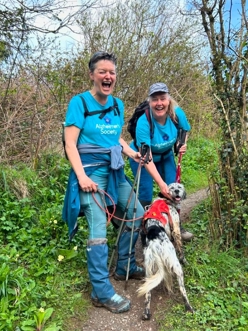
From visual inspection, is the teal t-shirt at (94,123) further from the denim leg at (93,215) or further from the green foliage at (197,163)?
the green foliage at (197,163)

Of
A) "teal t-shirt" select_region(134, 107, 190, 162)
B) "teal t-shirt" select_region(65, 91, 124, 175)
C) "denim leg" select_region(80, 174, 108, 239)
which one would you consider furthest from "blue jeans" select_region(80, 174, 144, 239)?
"teal t-shirt" select_region(134, 107, 190, 162)

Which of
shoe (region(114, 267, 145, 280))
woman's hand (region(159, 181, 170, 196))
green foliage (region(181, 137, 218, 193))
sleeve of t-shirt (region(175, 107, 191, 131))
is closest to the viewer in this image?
shoe (region(114, 267, 145, 280))

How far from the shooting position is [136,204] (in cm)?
358

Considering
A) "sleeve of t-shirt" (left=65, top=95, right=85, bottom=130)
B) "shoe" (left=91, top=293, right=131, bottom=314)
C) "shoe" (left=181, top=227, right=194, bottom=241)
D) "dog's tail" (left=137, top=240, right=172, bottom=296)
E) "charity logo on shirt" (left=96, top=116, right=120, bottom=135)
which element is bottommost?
"shoe" (left=91, top=293, right=131, bottom=314)

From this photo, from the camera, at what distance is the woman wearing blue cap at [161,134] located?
3.83 m

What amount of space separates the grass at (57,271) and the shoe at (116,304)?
0.43 feet

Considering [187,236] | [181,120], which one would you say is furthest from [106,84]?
[187,236]

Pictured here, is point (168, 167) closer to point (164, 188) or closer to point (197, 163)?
point (164, 188)

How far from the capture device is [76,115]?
298 centimetres

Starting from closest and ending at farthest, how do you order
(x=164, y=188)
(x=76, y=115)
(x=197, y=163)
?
(x=76, y=115)
(x=164, y=188)
(x=197, y=163)

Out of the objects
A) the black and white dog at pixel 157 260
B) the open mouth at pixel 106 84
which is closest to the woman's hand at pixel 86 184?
the black and white dog at pixel 157 260

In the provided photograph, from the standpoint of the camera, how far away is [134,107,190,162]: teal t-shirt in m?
3.92

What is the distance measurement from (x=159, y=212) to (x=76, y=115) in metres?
1.34

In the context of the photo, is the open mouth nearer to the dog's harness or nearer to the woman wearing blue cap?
the woman wearing blue cap
